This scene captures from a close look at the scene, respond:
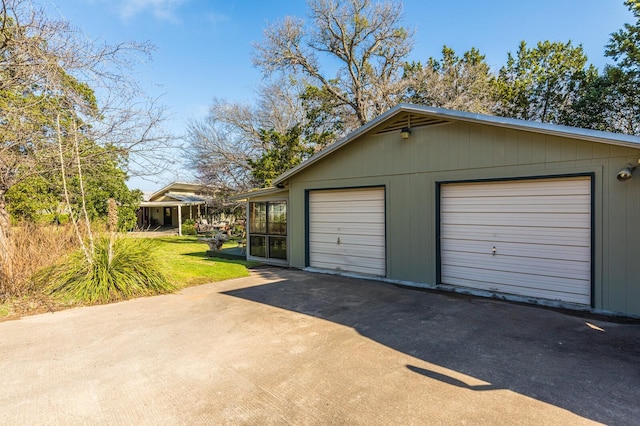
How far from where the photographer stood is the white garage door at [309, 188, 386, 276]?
8.12 m

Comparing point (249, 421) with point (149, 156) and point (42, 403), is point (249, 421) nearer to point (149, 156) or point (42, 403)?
point (42, 403)

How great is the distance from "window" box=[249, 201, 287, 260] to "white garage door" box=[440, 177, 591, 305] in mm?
4832

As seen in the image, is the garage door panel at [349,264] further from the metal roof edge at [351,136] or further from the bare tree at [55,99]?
the bare tree at [55,99]

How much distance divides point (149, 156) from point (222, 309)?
181 inches

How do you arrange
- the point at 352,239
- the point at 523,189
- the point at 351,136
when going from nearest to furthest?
the point at 523,189, the point at 351,136, the point at 352,239

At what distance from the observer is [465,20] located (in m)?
14.1

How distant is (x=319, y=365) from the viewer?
3.56 meters

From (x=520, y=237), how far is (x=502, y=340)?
2.65 m

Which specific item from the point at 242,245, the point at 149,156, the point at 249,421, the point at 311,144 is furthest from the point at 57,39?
the point at 311,144

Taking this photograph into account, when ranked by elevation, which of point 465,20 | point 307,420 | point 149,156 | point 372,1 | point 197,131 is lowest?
point 307,420

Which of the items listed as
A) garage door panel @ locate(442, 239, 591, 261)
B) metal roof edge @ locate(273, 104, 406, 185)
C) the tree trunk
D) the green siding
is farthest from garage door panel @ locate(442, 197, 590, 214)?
the tree trunk

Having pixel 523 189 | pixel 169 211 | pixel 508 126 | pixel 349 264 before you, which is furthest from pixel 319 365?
pixel 169 211

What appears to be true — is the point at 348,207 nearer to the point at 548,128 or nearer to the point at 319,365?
the point at 548,128

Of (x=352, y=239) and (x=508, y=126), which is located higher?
(x=508, y=126)
